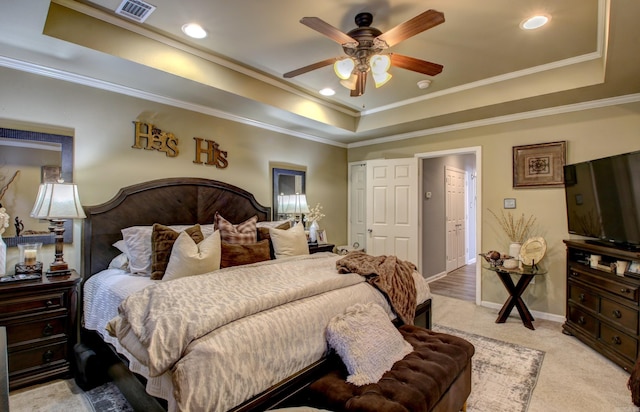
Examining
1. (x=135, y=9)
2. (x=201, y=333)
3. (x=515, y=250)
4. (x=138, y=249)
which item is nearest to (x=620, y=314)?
(x=515, y=250)

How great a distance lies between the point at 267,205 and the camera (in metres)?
4.47

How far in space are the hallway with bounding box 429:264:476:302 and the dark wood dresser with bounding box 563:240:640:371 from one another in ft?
4.83

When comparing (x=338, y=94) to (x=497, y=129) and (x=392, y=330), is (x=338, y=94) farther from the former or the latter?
(x=392, y=330)

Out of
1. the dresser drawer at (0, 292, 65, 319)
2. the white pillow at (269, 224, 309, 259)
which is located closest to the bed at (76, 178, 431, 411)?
the dresser drawer at (0, 292, 65, 319)

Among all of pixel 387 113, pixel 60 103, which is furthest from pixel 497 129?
pixel 60 103

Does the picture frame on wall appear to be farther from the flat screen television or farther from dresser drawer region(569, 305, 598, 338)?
dresser drawer region(569, 305, 598, 338)

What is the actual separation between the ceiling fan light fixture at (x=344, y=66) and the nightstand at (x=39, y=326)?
106 inches

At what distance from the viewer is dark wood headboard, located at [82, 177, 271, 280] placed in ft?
9.48

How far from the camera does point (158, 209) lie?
3.32 m

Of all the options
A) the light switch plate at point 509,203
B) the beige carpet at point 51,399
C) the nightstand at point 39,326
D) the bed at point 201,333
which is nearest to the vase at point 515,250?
the light switch plate at point 509,203

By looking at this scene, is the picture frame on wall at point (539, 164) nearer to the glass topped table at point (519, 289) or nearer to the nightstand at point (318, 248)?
the glass topped table at point (519, 289)

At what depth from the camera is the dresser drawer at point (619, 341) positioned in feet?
8.24

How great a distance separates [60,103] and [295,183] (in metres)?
2.89

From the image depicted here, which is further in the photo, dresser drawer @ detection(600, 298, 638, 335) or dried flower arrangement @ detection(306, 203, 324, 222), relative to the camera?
dried flower arrangement @ detection(306, 203, 324, 222)
